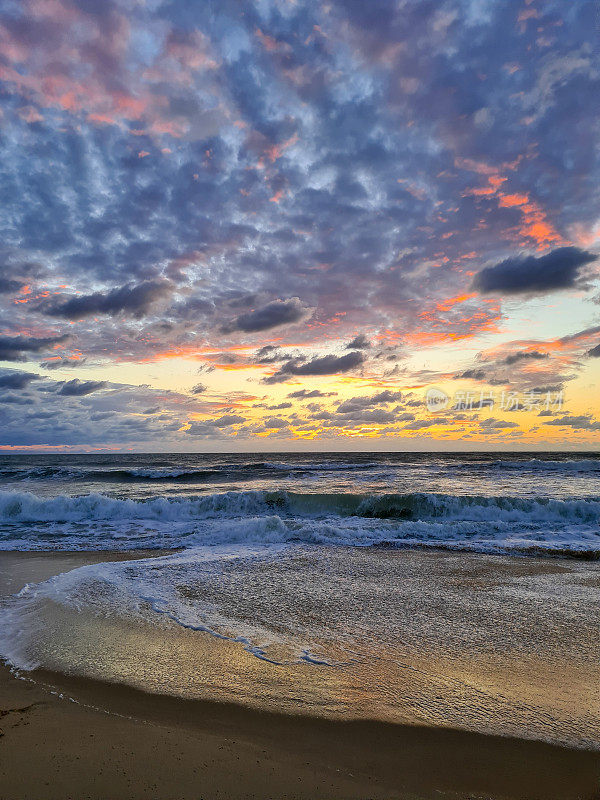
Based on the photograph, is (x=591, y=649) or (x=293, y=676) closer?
(x=293, y=676)

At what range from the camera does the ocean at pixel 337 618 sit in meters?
4.04

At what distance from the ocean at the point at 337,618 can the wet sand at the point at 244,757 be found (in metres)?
0.25

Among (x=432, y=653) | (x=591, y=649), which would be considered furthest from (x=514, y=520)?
(x=432, y=653)

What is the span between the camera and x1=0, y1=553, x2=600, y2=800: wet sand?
2863 mm

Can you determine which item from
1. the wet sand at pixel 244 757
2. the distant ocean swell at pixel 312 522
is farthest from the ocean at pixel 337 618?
the wet sand at pixel 244 757

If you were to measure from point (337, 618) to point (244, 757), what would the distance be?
2.99 meters

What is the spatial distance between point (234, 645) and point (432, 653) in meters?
2.31

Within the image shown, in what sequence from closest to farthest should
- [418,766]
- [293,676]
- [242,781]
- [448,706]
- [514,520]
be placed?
1. [242,781]
2. [418,766]
3. [448,706]
4. [293,676]
5. [514,520]

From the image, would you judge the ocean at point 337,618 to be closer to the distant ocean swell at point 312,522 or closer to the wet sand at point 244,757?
the distant ocean swell at point 312,522

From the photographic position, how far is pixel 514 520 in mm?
15914

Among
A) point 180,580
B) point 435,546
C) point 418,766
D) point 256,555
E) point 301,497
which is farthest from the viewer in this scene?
point 301,497

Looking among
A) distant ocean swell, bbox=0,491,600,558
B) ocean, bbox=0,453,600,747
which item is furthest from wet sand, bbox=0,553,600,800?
distant ocean swell, bbox=0,491,600,558

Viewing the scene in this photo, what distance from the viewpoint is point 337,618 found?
19.7 feet

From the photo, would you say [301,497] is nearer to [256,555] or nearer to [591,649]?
[256,555]
